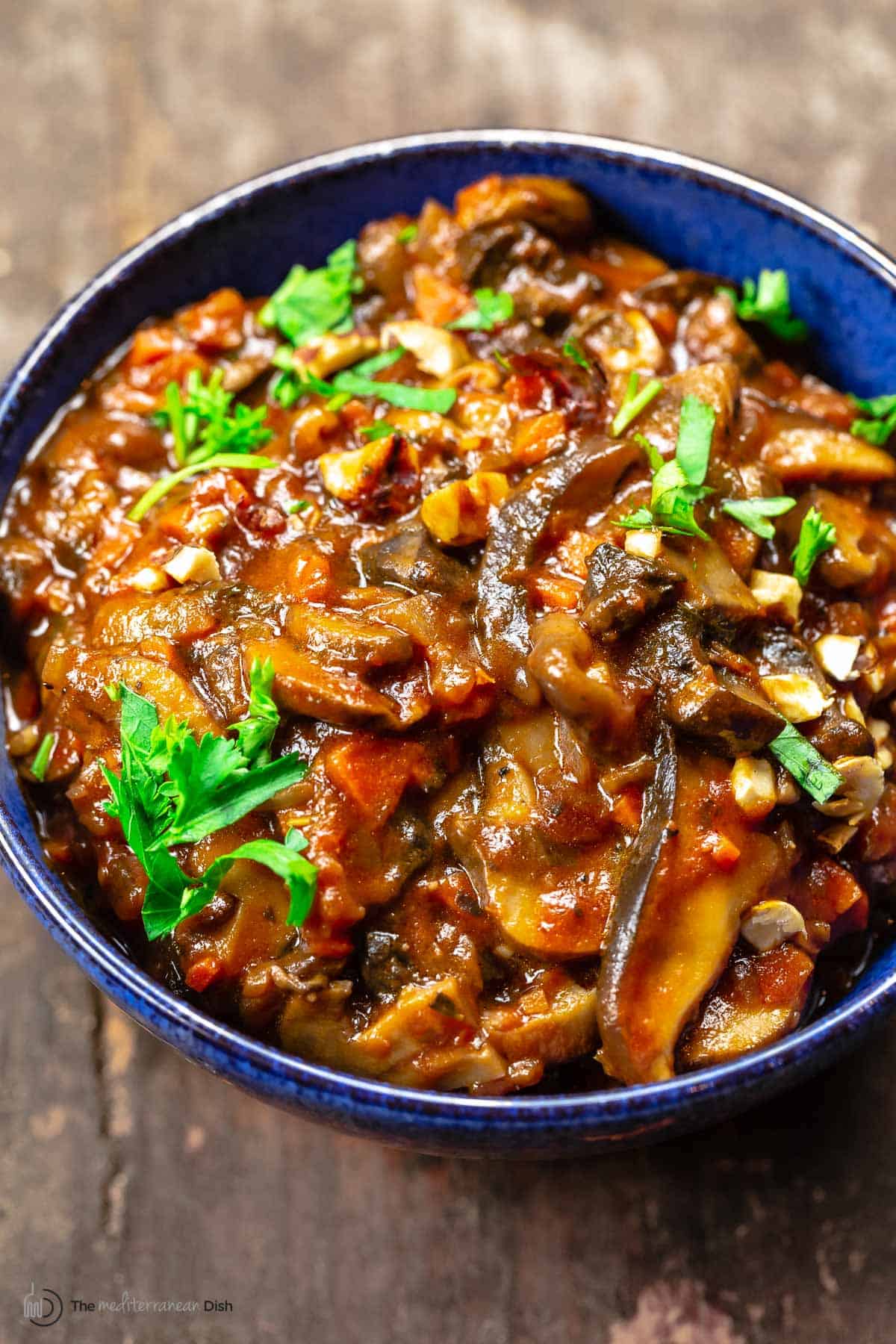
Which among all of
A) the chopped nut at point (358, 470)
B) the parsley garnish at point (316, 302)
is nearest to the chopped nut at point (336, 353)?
the parsley garnish at point (316, 302)

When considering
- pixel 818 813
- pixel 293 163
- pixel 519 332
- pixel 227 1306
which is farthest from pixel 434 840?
pixel 293 163

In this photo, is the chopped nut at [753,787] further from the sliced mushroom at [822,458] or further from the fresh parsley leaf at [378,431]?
the fresh parsley leaf at [378,431]

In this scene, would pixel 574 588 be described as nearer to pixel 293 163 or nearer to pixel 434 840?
pixel 434 840

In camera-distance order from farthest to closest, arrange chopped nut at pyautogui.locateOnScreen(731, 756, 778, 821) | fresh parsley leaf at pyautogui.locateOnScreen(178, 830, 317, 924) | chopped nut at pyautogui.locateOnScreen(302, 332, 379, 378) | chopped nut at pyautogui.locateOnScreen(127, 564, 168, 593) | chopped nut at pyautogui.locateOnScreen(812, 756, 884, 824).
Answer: chopped nut at pyautogui.locateOnScreen(302, 332, 379, 378) < chopped nut at pyautogui.locateOnScreen(127, 564, 168, 593) < chopped nut at pyautogui.locateOnScreen(812, 756, 884, 824) < chopped nut at pyautogui.locateOnScreen(731, 756, 778, 821) < fresh parsley leaf at pyautogui.locateOnScreen(178, 830, 317, 924)

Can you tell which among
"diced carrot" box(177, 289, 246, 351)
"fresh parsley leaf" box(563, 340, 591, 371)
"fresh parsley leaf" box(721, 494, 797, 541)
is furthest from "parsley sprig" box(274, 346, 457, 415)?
"fresh parsley leaf" box(721, 494, 797, 541)

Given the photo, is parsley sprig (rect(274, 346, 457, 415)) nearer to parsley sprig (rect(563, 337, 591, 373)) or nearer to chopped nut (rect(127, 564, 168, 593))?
parsley sprig (rect(563, 337, 591, 373))

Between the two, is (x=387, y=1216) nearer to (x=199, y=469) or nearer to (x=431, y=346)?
(x=199, y=469)

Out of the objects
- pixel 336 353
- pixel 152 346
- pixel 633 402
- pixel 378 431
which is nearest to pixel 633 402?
pixel 633 402
